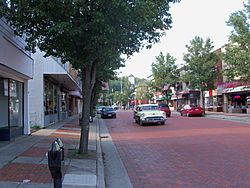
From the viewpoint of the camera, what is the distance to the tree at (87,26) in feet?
31.3

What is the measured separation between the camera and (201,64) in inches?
1657

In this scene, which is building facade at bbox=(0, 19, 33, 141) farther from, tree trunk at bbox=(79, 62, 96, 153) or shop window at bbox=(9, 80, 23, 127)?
tree trunk at bbox=(79, 62, 96, 153)

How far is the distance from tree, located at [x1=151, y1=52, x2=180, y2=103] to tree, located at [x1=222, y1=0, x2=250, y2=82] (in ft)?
107

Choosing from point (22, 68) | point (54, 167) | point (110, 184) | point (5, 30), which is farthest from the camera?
point (22, 68)

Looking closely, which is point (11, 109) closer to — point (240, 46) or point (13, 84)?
point (13, 84)

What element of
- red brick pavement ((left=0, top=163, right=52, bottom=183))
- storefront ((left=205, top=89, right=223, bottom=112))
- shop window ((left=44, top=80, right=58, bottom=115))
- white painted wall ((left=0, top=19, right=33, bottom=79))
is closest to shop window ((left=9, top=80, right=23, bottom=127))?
white painted wall ((left=0, top=19, right=33, bottom=79))

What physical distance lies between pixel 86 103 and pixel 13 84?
19.2 feet

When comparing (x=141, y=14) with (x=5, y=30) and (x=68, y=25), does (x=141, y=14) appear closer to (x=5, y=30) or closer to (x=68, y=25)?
(x=68, y=25)

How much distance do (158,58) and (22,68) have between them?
51.4 m

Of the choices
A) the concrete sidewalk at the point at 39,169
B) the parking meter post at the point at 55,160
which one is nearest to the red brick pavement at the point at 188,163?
the concrete sidewalk at the point at 39,169

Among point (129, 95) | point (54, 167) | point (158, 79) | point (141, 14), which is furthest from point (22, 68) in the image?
point (129, 95)

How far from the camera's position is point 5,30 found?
12.1 m

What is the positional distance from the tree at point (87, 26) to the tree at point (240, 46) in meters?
18.7

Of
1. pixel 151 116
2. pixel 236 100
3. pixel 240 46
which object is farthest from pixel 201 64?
pixel 151 116
